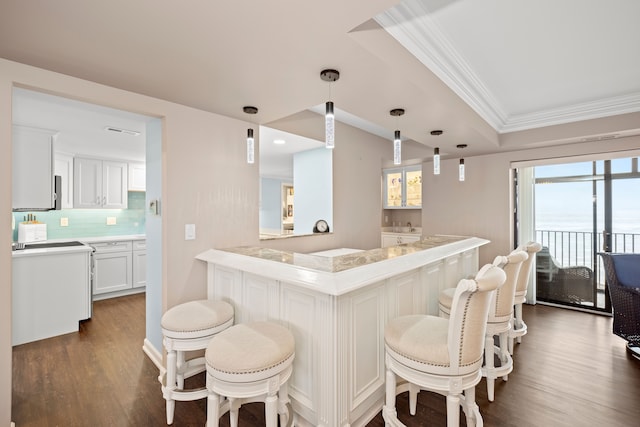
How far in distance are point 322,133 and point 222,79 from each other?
1919 mm

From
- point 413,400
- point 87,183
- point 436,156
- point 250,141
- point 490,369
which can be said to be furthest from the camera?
point 87,183

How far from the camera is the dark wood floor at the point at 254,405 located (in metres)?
1.90

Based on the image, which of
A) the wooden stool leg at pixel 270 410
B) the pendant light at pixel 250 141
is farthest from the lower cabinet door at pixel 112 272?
the wooden stool leg at pixel 270 410

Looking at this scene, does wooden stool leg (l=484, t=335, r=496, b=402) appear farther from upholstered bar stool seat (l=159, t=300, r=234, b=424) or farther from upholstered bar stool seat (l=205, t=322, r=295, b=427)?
upholstered bar stool seat (l=159, t=300, r=234, b=424)

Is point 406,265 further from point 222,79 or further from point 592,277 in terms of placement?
point 592,277

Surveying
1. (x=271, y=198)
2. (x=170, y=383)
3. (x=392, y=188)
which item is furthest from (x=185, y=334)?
(x=271, y=198)

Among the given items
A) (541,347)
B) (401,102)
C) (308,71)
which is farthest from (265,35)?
(541,347)

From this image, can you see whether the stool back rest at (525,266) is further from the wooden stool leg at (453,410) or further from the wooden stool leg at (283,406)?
the wooden stool leg at (283,406)

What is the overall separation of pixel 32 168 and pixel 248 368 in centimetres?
378

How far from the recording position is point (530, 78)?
2678 mm

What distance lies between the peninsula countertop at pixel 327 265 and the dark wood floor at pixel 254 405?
39.8 inches

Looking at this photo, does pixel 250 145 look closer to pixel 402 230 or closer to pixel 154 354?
pixel 154 354

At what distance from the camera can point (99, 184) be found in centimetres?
493

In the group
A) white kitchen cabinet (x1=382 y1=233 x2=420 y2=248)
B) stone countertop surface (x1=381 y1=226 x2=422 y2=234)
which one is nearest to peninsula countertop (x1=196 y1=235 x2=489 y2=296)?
white kitchen cabinet (x1=382 y1=233 x2=420 y2=248)
